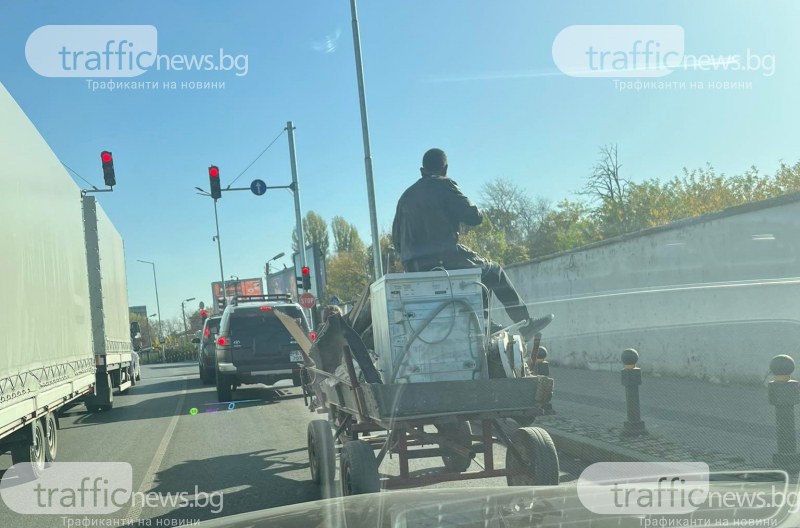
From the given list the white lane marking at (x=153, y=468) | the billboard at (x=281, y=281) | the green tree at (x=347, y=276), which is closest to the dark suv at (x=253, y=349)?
the white lane marking at (x=153, y=468)

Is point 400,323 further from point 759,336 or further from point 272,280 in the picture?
point 272,280

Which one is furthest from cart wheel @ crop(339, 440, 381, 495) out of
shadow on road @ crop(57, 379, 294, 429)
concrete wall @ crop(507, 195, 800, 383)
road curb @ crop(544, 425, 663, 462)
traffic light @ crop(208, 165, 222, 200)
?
traffic light @ crop(208, 165, 222, 200)

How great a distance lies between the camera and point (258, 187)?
27.5m

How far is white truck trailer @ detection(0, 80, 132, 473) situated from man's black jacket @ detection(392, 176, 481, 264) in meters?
3.65

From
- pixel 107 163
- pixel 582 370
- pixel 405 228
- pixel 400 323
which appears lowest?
pixel 582 370

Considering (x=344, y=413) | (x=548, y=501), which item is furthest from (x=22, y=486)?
(x=548, y=501)

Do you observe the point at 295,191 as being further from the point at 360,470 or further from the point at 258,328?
the point at 360,470

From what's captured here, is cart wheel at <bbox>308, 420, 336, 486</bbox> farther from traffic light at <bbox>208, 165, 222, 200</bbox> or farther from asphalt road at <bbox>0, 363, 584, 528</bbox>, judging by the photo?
traffic light at <bbox>208, 165, 222, 200</bbox>

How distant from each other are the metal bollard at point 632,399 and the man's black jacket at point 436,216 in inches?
123

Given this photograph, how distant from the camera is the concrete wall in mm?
9766

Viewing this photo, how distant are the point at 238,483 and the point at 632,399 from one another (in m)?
4.15

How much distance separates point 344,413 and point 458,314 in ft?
5.12

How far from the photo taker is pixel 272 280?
85688 millimetres

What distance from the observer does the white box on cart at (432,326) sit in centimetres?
544
